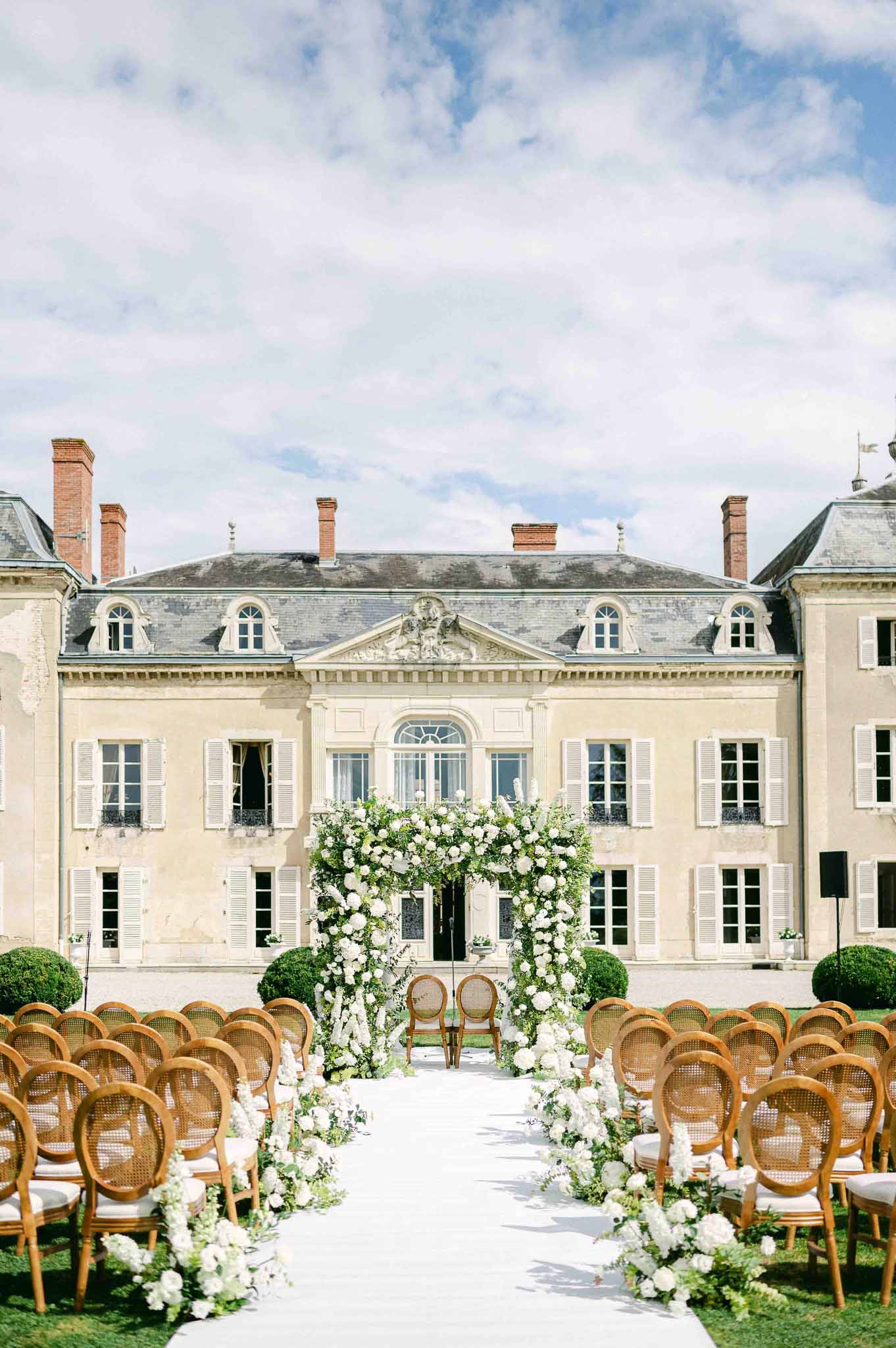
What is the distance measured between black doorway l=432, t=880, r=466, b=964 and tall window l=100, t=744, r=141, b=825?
642cm

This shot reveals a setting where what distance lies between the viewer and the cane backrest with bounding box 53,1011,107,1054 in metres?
9.35

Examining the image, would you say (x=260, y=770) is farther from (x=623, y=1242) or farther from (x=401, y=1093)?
(x=623, y=1242)

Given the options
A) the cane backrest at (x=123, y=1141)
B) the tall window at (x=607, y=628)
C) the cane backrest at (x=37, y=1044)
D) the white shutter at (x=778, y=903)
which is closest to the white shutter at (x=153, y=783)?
the tall window at (x=607, y=628)

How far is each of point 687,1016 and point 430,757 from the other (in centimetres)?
1517

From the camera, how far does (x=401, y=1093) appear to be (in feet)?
38.9

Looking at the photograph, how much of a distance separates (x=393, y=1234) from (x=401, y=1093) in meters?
4.85

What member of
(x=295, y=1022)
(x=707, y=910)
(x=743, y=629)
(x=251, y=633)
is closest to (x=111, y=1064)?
Answer: (x=295, y=1022)

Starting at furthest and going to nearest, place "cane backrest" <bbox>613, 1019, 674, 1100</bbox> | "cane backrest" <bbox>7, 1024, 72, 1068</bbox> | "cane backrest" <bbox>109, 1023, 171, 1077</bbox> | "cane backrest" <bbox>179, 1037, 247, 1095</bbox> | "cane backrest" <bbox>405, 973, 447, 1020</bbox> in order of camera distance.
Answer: "cane backrest" <bbox>405, 973, 447, 1020</bbox> → "cane backrest" <bbox>613, 1019, 674, 1100</bbox> → "cane backrest" <bbox>7, 1024, 72, 1068</bbox> → "cane backrest" <bbox>109, 1023, 171, 1077</bbox> → "cane backrest" <bbox>179, 1037, 247, 1095</bbox>

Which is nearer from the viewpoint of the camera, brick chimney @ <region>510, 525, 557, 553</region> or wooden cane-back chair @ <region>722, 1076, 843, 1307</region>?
wooden cane-back chair @ <region>722, 1076, 843, 1307</region>

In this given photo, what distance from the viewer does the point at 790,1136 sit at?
622 cm

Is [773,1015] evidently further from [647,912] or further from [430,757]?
[430,757]

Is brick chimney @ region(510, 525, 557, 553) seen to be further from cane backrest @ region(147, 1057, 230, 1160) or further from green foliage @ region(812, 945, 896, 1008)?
cane backrest @ region(147, 1057, 230, 1160)

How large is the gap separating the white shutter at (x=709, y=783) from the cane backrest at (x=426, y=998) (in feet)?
39.8

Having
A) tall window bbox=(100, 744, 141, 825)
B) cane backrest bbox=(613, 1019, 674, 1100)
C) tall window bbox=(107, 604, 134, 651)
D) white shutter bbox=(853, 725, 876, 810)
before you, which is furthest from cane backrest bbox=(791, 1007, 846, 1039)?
tall window bbox=(107, 604, 134, 651)
